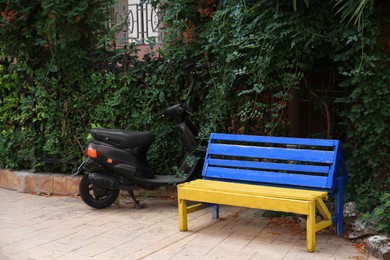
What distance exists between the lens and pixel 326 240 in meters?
5.14

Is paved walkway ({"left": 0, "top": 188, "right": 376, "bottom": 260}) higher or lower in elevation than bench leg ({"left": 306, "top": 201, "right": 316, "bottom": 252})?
lower

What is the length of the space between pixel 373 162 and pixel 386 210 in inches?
25.7

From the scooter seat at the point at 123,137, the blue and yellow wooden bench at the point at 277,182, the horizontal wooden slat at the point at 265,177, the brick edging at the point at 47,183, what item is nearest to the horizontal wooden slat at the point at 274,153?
the blue and yellow wooden bench at the point at 277,182

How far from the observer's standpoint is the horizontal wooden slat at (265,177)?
5094 millimetres

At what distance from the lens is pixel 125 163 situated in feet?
20.5

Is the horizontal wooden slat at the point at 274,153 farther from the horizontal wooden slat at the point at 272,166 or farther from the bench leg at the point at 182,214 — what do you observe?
the bench leg at the point at 182,214

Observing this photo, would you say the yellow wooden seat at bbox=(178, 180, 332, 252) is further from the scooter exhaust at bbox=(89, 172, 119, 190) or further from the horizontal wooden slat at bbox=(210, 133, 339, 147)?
the scooter exhaust at bbox=(89, 172, 119, 190)

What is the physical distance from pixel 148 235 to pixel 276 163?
151 centimetres

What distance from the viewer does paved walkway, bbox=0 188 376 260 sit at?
4750mm

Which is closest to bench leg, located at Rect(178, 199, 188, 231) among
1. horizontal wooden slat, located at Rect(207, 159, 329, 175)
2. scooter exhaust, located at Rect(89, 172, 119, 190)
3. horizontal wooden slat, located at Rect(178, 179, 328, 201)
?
horizontal wooden slat, located at Rect(178, 179, 328, 201)

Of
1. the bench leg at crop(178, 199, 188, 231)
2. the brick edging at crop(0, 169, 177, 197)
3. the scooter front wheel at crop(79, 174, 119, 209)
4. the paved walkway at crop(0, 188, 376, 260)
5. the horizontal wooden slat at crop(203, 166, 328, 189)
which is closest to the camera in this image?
the paved walkway at crop(0, 188, 376, 260)

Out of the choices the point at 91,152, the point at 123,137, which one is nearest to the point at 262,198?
the point at 123,137

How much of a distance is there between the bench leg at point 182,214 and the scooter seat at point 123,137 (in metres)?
1.25

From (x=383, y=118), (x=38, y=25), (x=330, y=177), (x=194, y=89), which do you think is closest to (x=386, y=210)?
(x=330, y=177)
